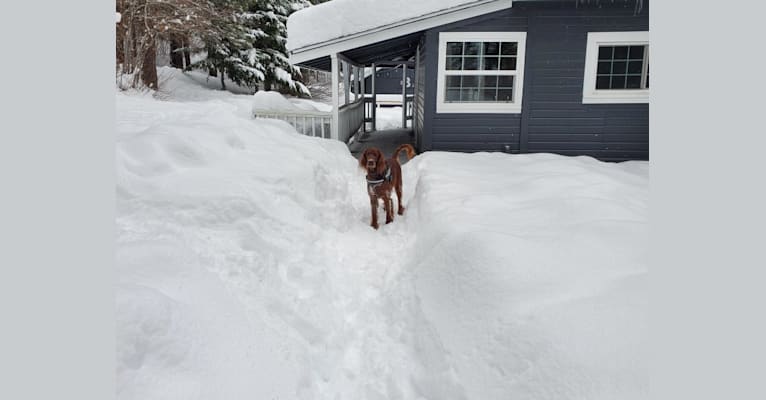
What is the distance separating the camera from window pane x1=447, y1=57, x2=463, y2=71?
27.4 feet

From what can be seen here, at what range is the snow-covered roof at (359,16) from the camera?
24.9ft

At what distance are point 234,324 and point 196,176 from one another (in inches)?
86.1

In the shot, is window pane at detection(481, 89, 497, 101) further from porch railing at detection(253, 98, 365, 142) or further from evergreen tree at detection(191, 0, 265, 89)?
evergreen tree at detection(191, 0, 265, 89)

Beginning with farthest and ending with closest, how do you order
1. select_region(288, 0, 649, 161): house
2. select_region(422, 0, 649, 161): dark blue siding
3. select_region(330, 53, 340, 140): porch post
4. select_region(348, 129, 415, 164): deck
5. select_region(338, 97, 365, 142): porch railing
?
select_region(348, 129, 415, 164): deck, select_region(338, 97, 365, 142): porch railing, select_region(330, 53, 340, 140): porch post, select_region(422, 0, 649, 161): dark blue siding, select_region(288, 0, 649, 161): house

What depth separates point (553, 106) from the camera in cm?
840

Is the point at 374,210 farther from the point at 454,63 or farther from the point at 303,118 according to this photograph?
the point at 303,118

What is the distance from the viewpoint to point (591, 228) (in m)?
3.40

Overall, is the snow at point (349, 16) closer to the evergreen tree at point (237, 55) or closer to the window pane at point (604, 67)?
the window pane at point (604, 67)

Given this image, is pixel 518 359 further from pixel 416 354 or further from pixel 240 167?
pixel 240 167

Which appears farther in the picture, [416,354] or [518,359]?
[416,354]

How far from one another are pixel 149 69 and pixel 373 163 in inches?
551

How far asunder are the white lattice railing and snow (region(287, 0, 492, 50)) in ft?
4.90

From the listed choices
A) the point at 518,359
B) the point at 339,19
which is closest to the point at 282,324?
the point at 518,359

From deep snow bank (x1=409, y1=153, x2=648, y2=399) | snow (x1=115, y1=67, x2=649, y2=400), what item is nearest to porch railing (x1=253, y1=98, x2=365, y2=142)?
snow (x1=115, y1=67, x2=649, y2=400)
